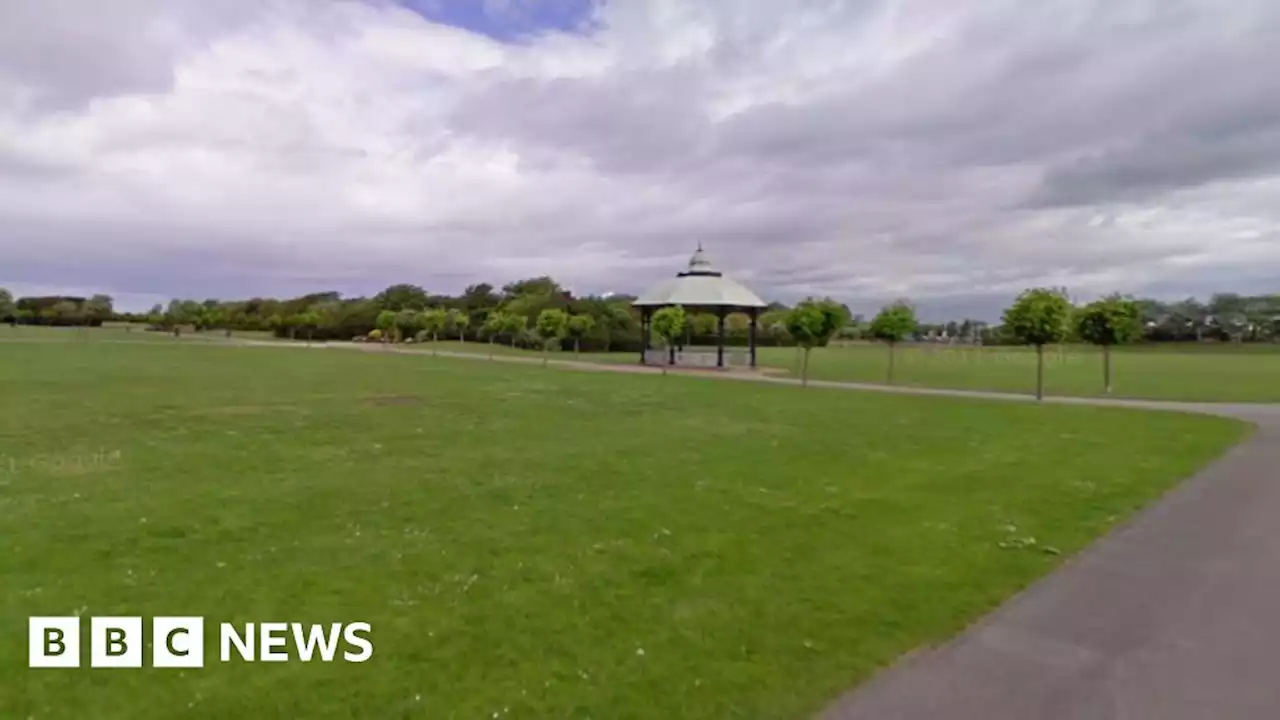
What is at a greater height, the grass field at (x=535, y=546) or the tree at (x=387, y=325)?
the tree at (x=387, y=325)

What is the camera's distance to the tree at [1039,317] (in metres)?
24.1

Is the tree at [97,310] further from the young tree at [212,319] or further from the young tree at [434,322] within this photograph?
the young tree at [434,322]

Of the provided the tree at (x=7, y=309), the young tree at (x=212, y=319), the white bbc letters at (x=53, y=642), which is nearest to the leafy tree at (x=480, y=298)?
the young tree at (x=212, y=319)

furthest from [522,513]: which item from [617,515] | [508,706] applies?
[508,706]

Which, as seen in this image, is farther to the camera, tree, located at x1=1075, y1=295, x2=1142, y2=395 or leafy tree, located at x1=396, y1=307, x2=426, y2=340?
leafy tree, located at x1=396, y1=307, x2=426, y2=340

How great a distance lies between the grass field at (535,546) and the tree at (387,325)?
59.6 meters

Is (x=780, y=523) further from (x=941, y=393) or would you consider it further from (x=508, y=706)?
(x=941, y=393)

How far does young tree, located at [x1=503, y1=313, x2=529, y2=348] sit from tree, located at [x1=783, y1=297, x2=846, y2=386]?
3106cm

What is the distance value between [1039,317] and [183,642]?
2587 cm

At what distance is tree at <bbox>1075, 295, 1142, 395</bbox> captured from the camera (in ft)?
85.9

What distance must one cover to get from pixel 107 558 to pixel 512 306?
6775 centimetres

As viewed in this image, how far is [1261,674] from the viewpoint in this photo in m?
4.19

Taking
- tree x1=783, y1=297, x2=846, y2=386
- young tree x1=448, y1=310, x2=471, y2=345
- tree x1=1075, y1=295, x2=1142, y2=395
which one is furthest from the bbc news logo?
young tree x1=448, y1=310, x2=471, y2=345
